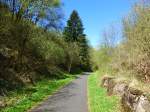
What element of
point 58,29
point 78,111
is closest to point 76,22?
point 58,29

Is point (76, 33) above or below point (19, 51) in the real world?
above

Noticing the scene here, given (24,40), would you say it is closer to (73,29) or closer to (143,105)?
(143,105)

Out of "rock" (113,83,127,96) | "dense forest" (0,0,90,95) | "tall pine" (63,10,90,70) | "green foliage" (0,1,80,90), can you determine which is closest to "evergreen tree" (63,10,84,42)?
"tall pine" (63,10,90,70)

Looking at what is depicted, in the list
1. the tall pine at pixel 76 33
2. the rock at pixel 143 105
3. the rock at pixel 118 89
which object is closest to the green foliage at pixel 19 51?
the rock at pixel 118 89

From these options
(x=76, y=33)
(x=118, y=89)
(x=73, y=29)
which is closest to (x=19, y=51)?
(x=118, y=89)

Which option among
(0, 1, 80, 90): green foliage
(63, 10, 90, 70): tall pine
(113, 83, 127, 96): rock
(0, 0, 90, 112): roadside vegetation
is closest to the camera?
(113, 83, 127, 96): rock

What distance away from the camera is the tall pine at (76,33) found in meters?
86.4

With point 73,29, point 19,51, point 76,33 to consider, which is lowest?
point 19,51

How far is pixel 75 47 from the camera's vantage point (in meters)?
80.4

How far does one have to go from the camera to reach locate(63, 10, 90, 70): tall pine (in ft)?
283

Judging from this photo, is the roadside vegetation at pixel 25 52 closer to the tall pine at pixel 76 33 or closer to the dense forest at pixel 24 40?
the dense forest at pixel 24 40

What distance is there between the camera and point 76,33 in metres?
87.7

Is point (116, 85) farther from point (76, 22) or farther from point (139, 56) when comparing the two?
point (76, 22)

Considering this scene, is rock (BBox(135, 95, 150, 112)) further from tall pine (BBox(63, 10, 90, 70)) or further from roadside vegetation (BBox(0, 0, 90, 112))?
tall pine (BBox(63, 10, 90, 70))
